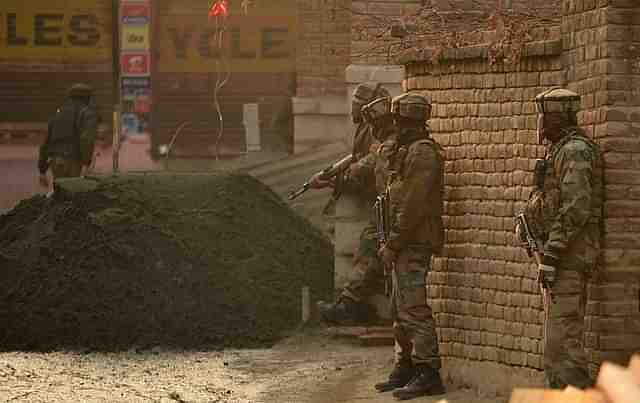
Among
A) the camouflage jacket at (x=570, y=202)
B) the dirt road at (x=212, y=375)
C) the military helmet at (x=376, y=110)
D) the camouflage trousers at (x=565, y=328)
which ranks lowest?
the dirt road at (x=212, y=375)

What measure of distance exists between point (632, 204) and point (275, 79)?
14374 mm

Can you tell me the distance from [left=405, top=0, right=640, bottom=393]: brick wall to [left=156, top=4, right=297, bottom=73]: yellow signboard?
1237 cm

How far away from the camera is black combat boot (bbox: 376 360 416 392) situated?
10.9 metres

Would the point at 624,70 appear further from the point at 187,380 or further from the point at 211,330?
the point at 211,330

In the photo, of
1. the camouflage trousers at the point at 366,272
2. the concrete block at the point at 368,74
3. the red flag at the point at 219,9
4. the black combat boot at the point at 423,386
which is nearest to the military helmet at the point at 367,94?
the camouflage trousers at the point at 366,272

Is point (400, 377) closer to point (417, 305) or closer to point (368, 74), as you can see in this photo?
point (417, 305)

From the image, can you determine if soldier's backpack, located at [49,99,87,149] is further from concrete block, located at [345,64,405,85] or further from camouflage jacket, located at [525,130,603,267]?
camouflage jacket, located at [525,130,603,267]

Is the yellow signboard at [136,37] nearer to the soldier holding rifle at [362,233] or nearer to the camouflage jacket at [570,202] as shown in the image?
the soldier holding rifle at [362,233]

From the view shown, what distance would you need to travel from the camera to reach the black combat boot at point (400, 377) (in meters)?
10.9

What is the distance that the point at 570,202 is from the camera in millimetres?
8992

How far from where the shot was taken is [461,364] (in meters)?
10.9

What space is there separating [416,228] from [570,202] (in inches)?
66.1

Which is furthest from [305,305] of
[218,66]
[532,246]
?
[218,66]

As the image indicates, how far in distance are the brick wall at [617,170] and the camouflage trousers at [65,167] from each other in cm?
1041
